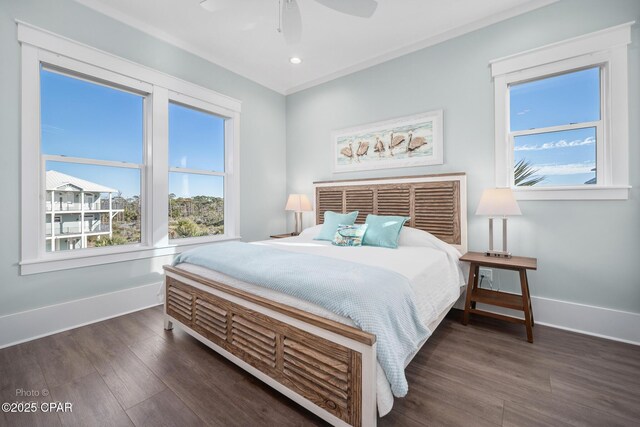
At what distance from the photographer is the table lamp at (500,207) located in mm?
2459

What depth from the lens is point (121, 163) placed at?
2949mm

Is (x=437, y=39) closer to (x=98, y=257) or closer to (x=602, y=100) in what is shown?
(x=602, y=100)

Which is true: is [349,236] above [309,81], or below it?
below

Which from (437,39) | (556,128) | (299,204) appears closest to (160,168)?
(299,204)

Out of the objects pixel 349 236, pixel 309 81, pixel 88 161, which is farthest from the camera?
pixel 309 81

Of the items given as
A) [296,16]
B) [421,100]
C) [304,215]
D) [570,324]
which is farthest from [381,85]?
[570,324]

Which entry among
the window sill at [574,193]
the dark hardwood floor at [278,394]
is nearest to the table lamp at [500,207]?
the window sill at [574,193]

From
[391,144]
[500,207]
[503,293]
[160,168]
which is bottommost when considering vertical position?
[503,293]

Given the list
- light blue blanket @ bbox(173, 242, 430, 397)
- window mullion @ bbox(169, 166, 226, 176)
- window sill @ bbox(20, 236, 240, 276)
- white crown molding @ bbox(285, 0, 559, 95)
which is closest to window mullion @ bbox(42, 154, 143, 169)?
window mullion @ bbox(169, 166, 226, 176)

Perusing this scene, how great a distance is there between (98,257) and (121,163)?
1002mm

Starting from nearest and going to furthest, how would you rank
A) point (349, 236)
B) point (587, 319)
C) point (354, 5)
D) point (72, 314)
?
point (354, 5)
point (587, 319)
point (72, 314)
point (349, 236)

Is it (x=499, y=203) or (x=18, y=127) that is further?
(x=499, y=203)

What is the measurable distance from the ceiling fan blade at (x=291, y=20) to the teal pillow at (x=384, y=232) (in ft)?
6.28

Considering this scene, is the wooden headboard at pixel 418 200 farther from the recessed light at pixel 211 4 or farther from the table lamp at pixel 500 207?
the recessed light at pixel 211 4
